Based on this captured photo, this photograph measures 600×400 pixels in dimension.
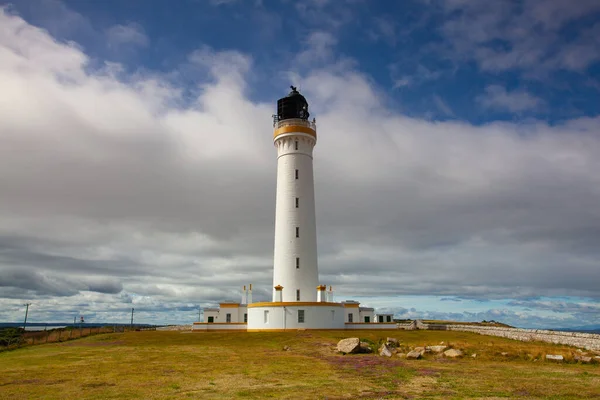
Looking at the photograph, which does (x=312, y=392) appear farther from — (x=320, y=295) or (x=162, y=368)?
(x=320, y=295)

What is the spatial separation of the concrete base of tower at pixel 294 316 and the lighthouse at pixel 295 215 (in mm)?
1996

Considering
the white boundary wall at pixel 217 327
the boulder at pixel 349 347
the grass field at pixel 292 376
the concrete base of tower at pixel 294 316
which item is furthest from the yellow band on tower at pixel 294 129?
the boulder at pixel 349 347

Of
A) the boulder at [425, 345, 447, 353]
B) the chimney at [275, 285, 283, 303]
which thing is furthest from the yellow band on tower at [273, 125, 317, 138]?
the boulder at [425, 345, 447, 353]

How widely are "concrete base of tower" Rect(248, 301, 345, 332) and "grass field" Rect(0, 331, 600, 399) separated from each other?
17.8 m

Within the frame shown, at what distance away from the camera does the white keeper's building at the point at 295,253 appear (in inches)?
1844

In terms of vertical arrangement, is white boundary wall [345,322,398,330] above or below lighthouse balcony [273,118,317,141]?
below

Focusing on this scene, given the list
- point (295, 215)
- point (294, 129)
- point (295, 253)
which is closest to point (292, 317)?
point (295, 253)

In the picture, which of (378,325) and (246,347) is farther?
(378,325)

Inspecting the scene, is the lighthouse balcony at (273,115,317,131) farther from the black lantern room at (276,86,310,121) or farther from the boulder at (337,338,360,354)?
the boulder at (337,338,360,354)

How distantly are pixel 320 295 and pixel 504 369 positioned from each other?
2972 cm

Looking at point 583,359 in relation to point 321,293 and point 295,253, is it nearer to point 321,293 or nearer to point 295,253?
point 321,293

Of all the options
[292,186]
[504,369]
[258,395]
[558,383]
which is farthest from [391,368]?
[292,186]

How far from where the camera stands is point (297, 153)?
171 ft

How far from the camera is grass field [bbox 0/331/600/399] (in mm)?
15266
